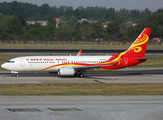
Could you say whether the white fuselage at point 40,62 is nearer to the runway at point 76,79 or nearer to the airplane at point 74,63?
the airplane at point 74,63

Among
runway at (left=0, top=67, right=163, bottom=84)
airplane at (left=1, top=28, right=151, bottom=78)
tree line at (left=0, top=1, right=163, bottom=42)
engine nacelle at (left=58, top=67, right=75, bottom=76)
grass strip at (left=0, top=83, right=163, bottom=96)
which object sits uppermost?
tree line at (left=0, top=1, right=163, bottom=42)

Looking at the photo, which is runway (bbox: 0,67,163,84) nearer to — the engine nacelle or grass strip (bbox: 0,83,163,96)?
the engine nacelle

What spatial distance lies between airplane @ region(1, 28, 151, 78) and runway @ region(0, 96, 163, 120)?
50.3 feet

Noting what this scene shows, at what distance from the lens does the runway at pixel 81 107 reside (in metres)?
18.0

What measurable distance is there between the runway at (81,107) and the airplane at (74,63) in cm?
1534

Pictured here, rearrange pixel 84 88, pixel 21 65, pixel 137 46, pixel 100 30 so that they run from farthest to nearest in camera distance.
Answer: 1. pixel 100 30
2. pixel 137 46
3. pixel 21 65
4. pixel 84 88

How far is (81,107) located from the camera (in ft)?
67.7

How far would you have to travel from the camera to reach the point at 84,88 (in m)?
30.8

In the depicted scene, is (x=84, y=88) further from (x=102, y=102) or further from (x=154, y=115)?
(x=154, y=115)

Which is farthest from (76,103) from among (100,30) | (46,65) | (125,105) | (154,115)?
(100,30)

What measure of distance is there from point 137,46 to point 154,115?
82.9ft

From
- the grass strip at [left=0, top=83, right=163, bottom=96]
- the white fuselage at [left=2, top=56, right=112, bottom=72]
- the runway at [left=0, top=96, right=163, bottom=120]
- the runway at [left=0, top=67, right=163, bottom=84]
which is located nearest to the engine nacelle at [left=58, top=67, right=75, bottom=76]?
the runway at [left=0, top=67, right=163, bottom=84]

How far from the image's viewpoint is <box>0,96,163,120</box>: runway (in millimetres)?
17984

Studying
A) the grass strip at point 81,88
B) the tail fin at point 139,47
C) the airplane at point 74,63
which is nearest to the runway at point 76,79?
the airplane at point 74,63
